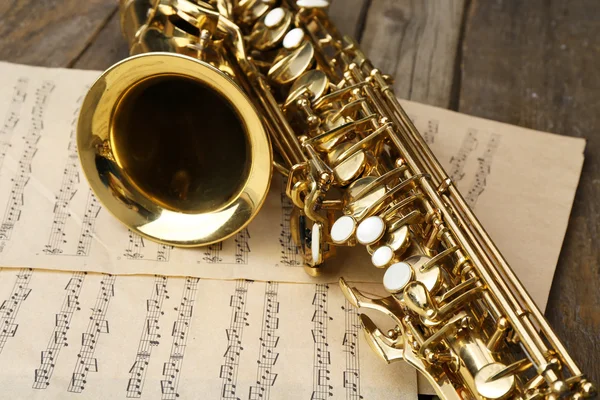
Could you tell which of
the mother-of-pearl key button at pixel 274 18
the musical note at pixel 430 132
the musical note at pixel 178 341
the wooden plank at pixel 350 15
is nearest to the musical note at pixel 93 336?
the musical note at pixel 178 341

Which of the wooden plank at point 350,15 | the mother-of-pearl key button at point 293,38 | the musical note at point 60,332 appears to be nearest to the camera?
the musical note at point 60,332

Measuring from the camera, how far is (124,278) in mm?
1185

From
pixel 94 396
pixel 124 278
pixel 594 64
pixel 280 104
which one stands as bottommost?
pixel 94 396

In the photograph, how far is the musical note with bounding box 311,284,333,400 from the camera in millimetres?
1055

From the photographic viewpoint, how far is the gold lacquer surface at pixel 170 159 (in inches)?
45.4

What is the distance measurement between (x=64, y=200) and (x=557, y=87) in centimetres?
122

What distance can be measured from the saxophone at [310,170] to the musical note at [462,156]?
28cm

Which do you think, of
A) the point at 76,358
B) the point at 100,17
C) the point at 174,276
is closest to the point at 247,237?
the point at 174,276

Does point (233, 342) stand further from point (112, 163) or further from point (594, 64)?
point (594, 64)

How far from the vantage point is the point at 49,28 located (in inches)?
63.8

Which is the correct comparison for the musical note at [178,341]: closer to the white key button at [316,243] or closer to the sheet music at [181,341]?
the sheet music at [181,341]

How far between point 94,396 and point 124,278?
24 centimetres

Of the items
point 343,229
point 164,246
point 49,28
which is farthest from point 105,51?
point 343,229

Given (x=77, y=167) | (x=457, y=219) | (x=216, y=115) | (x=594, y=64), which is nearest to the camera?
(x=457, y=219)
